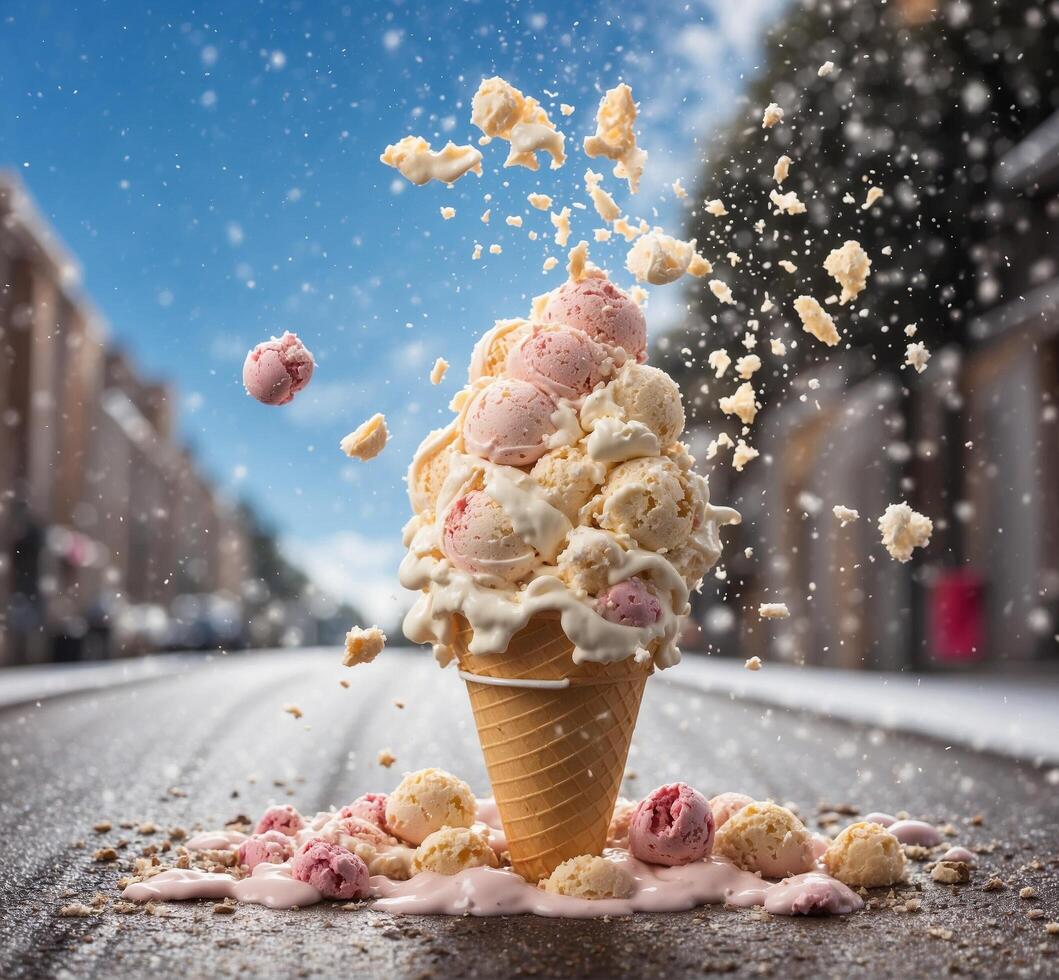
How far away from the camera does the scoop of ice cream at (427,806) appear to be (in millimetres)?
4059

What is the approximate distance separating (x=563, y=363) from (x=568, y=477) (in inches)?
14.2

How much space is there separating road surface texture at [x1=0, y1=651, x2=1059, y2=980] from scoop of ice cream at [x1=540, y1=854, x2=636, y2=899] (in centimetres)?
18

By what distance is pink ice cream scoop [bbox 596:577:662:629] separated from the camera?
11.7ft

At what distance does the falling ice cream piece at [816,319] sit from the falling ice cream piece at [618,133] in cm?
75

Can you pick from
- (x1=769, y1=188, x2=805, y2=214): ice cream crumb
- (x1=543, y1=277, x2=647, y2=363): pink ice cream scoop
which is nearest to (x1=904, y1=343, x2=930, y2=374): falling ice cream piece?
(x1=769, y1=188, x2=805, y2=214): ice cream crumb

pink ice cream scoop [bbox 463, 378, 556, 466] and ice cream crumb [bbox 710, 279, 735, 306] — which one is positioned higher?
ice cream crumb [bbox 710, 279, 735, 306]

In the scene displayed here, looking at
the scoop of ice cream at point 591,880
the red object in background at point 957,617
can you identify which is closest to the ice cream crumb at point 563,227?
the scoop of ice cream at point 591,880

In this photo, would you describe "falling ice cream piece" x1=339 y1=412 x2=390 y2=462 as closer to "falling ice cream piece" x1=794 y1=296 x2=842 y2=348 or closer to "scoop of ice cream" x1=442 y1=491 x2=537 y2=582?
"scoop of ice cream" x1=442 y1=491 x2=537 y2=582

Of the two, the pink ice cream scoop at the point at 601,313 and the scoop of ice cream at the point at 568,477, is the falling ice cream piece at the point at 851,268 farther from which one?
the scoop of ice cream at the point at 568,477

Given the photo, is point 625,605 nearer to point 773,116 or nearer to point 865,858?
point 865,858

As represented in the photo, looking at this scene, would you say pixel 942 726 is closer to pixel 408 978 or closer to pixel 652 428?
pixel 652 428

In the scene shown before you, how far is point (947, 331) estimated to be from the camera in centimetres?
1343

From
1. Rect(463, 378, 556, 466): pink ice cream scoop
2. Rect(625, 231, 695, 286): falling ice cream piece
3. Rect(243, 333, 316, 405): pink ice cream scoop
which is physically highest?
Rect(625, 231, 695, 286): falling ice cream piece

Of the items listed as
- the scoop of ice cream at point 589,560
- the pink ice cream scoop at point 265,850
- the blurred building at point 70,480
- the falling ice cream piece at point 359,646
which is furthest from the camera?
the blurred building at point 70,480
